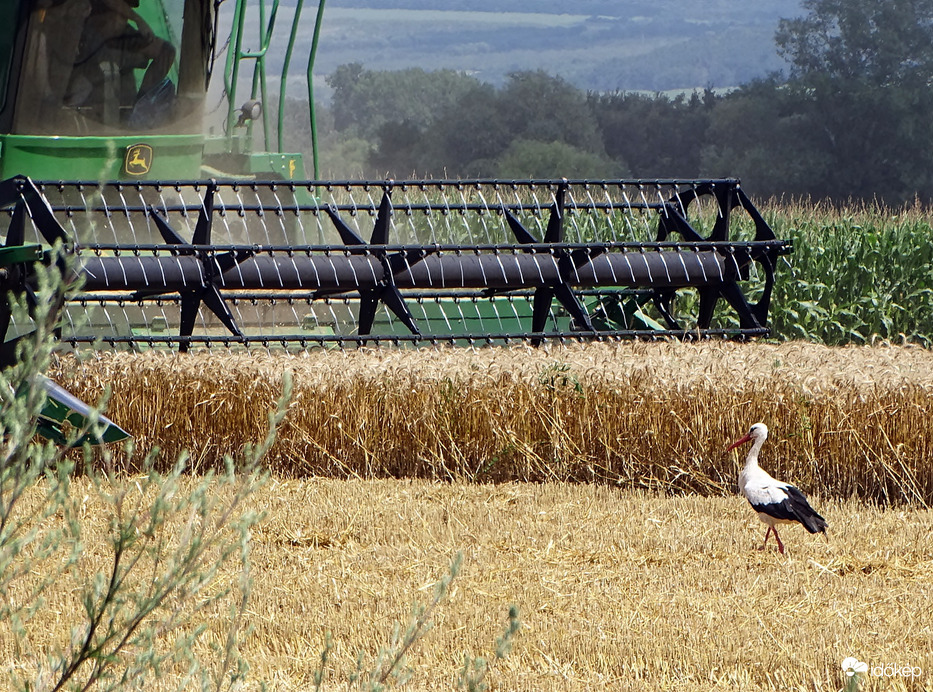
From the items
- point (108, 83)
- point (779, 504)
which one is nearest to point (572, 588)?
point (779, 504)

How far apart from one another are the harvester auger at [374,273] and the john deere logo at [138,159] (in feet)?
0.37

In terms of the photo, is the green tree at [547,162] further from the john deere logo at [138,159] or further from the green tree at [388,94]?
the john deere logo at [138,159]

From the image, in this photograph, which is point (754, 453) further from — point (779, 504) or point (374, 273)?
point (374, 273)

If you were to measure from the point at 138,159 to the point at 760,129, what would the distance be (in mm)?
38402

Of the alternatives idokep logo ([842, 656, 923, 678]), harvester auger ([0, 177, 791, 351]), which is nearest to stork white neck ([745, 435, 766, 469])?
idokep logo ([842, 656, 923, 678])

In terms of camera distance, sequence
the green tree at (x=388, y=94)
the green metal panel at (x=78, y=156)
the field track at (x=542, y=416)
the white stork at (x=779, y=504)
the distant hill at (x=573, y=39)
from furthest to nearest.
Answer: the distant hill at (x=573, y=39) < the green tree at (x=388, y=94) < the green metal panel at (x=78, y=156) < the field track at (x=542, y=416) < the white stork at (x=779, y=504)

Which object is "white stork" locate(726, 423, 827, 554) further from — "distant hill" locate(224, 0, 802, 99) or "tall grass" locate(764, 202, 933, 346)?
"distant hill" locate(224, 0, 802, 99)

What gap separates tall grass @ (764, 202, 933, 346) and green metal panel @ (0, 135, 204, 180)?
15.5ft

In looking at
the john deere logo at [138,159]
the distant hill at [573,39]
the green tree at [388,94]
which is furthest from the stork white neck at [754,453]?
the distant hill at [573,39]

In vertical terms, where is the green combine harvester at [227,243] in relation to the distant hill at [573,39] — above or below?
below

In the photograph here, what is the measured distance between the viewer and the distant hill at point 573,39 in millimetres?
132750

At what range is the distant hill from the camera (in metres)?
133

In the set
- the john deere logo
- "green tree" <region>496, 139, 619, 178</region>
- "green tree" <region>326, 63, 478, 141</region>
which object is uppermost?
the john deere logo

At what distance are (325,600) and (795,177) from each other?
36772mm
